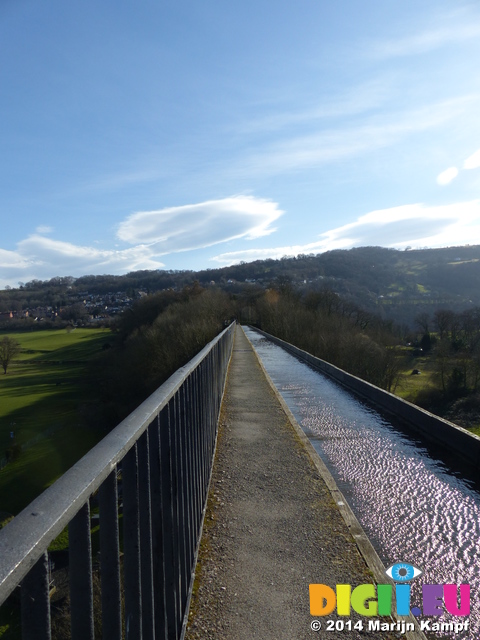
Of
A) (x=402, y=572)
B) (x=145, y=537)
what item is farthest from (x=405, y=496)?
(x=145, y=537)

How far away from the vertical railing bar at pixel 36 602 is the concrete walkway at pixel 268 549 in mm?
2118

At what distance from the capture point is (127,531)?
1746 millimetres

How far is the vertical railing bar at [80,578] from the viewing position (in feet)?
3.82

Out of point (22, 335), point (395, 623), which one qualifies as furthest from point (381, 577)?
point (22, 335)

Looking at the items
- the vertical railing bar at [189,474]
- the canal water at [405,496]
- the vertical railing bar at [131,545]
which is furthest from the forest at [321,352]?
the vertical railing bar at [131,545]

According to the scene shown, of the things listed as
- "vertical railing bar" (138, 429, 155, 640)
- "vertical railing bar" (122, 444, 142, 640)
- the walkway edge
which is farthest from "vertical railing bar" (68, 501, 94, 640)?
the walkway edge

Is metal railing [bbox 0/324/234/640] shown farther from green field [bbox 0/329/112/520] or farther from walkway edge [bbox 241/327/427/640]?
green field [bbox 0/329/112/520]

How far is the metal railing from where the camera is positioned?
37.6 inches

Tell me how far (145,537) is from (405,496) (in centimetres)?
378

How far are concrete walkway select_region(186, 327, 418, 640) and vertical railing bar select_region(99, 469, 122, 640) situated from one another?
61.2 inches

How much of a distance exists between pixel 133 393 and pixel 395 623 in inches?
1403

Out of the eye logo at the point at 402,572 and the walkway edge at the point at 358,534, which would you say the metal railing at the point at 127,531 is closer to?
the walkway edge at the point at 358,534

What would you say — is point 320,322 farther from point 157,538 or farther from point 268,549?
point 157,538

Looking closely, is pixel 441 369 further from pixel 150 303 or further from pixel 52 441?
pixel 150 303
